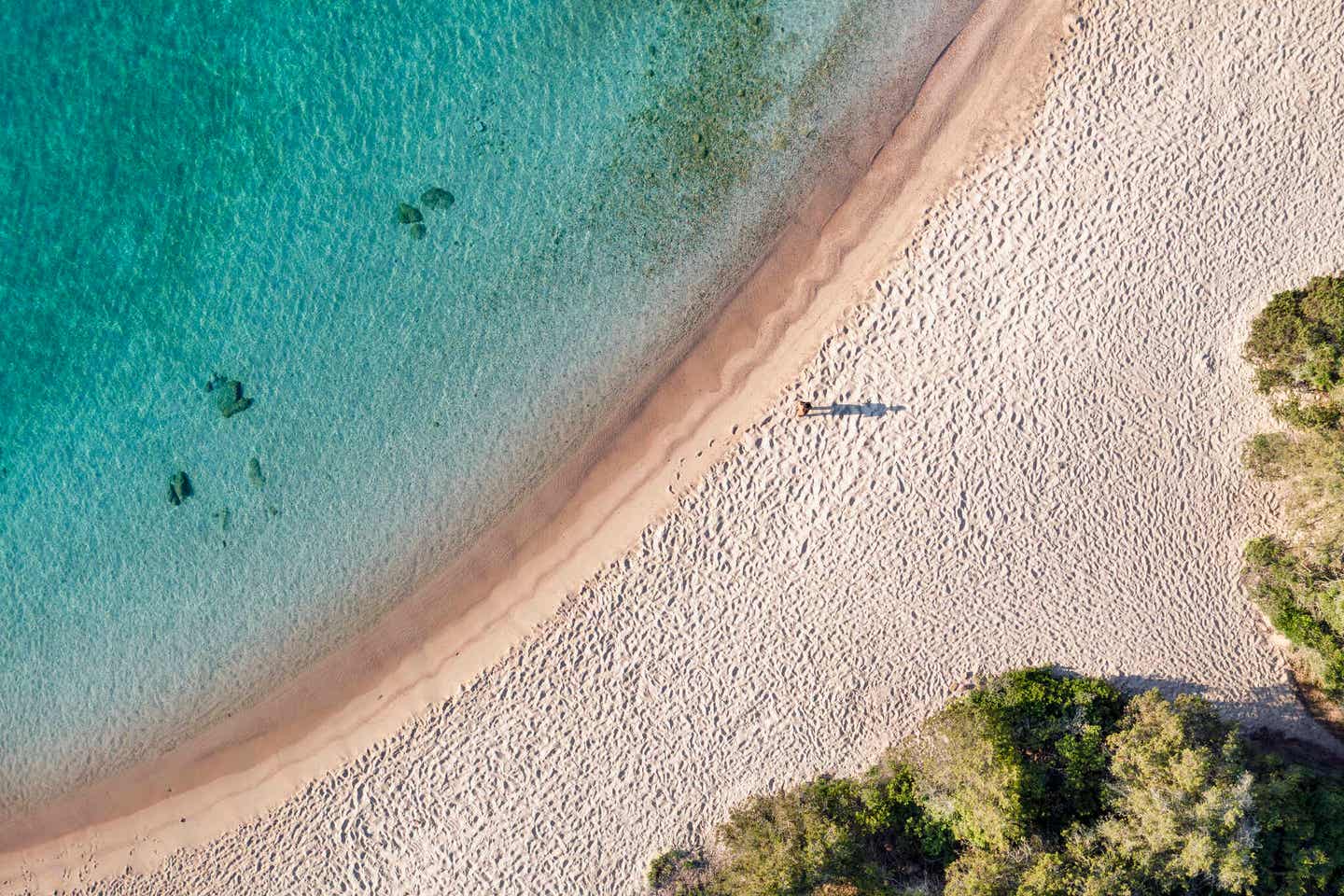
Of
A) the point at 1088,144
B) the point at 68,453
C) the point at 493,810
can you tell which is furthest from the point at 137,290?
the point at 1088,144

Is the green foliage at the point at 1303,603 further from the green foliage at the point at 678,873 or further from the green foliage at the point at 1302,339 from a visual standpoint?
the green foliage at the point at 678,873

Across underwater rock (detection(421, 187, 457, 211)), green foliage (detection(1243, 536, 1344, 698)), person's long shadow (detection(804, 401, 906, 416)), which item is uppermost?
underwater rock (detection(421, 187, 457, 211))

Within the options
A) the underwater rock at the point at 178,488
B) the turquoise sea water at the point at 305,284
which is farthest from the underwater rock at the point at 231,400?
the underwater rock at the point at 178,488

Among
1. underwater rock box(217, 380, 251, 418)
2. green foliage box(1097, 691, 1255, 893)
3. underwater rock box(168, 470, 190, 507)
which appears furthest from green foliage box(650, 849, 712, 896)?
underwater rock box(217, 380, 251, 418)

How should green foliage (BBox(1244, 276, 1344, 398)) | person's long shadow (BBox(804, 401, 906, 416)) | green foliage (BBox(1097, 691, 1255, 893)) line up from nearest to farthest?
green foliage (BBox(1097, 691, 1255, 893)), green foliage (BBox(1244, 276, 1344, 398)), person's long shadow (BBox(804, 401, 906, 416))

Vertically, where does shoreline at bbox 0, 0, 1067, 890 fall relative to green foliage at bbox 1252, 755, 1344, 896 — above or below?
above

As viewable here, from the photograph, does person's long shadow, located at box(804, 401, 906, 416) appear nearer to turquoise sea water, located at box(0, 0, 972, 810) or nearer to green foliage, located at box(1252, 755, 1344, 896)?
turquoise sea water, located at box(0, 0, 972, 810)
